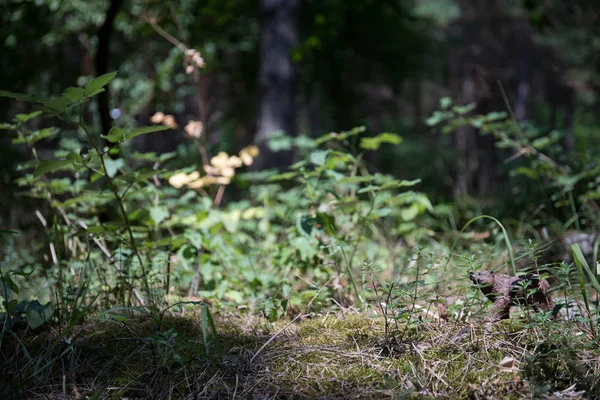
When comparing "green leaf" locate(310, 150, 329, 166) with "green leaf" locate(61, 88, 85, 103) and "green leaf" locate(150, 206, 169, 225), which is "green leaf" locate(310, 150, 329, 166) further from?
"green leaf" locate(61, 88, 85, 103)

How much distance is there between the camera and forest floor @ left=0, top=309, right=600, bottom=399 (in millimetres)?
1420

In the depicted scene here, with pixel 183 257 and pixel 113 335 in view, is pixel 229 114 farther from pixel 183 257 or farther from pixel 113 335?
pixel 113 335

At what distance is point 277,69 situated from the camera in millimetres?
6258

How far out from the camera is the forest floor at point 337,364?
4.66 ft

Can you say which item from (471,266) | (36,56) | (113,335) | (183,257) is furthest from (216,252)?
(36,56)

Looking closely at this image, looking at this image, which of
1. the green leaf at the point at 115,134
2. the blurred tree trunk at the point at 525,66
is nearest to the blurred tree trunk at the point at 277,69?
the green leaf at the point at 115,134

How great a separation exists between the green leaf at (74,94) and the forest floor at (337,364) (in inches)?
30.3

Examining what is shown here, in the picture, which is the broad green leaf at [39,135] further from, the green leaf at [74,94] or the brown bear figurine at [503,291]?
the brown bear figurine at [503,291]

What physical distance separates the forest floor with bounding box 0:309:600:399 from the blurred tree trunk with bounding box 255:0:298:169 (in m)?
4.40

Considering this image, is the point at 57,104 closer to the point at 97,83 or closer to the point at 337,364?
the point at 97,83

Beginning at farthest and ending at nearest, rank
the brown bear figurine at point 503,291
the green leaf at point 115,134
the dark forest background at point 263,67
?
the dark forest background at point 263,67, the green leaf at point 115,134, the brown bear figurine at point 503,291

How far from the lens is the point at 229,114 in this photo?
10.5m

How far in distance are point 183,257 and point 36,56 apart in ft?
20.4

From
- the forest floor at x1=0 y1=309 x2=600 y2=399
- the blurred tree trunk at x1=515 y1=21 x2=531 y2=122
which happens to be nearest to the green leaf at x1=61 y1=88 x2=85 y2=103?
the forest floor at x1=0 y1=309 x2=600 y2=399
